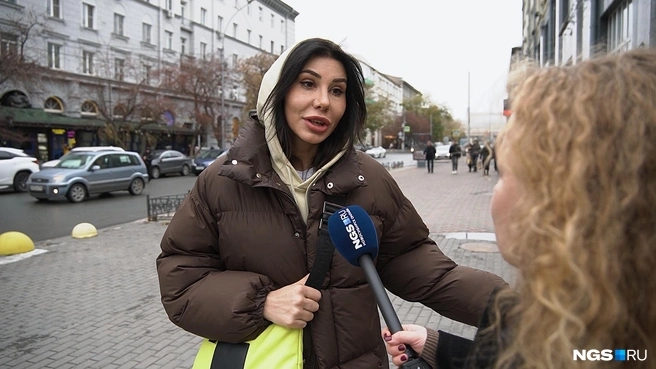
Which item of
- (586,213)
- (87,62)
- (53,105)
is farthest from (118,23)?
(586,213)

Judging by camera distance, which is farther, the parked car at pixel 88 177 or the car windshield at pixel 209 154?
the car windshield at pixel 209 154

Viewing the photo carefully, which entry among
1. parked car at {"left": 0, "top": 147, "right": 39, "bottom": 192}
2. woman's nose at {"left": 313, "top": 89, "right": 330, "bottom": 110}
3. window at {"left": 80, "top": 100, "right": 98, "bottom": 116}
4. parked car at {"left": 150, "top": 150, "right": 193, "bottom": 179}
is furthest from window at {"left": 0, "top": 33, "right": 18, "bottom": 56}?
woman's nose at {"left": 313, "top": 89, "right": 330, "bottom": 110}

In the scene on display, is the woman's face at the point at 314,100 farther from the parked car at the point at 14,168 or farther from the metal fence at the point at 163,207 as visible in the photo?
the parked car at the point at 14,168

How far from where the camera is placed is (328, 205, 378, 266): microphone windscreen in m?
1.50

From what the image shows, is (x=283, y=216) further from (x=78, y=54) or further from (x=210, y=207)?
(x=78, y=54)

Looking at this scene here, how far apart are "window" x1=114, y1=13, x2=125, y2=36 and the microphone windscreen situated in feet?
123

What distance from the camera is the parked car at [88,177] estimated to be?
589 inches

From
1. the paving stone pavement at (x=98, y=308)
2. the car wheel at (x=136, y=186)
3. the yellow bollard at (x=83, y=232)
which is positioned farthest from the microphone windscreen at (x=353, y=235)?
the car wheel at (x=136, y=186)

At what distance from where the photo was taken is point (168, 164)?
26.2m

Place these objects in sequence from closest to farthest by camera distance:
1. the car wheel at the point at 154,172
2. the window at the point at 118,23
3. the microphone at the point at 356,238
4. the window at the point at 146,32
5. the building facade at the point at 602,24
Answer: the microphone at the point at 356,238, the building facade at the point at 602,24, the car wheel at the point at 154,172, the window at the point at 118,23, the window at the point at 146,32

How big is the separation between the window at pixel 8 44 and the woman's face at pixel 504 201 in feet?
78.2

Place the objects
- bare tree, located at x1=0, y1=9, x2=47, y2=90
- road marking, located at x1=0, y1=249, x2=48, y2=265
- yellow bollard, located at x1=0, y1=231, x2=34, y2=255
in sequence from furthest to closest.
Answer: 1. bare tree, located at x1=0, y1=9, x2=47, y2=90
2. yellow bollard, located at x1=0, y1=231, x2=34, y2=255
3. road marking, located at x1=0, y1=249, x2=48, y2=265

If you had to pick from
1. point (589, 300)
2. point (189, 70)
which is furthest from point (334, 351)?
point (189, 70)

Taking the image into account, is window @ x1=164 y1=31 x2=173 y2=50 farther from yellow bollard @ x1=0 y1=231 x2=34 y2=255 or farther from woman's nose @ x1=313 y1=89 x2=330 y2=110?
woman's nose @ x1=313 y1=89 x2=330 y2=110
